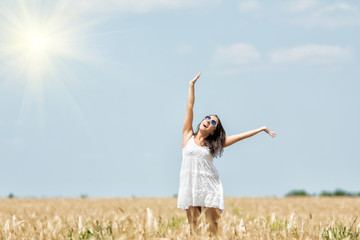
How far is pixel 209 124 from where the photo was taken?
282 inches

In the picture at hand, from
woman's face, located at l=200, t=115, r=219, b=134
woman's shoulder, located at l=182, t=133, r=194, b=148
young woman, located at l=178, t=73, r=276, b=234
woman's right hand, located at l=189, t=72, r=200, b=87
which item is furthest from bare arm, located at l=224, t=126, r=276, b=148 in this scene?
woman's right hand, located at l=189, t=72, r=200, b=87

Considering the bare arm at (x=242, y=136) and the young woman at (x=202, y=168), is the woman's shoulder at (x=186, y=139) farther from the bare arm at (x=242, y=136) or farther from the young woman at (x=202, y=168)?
the bare arm at (x=242, y=136)

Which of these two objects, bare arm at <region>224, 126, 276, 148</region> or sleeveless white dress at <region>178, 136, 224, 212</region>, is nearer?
sleeveless white dress at <region>178, 136, 224, 212</region>

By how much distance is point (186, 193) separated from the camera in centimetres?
702

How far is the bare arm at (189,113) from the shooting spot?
7059mm

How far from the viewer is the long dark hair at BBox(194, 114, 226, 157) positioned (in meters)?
7.11

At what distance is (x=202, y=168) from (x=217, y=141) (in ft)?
1.42

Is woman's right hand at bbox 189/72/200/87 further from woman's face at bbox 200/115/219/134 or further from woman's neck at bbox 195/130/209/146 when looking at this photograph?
woman's neck at bbox 195/130/209/146

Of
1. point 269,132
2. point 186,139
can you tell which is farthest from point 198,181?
point 269,132

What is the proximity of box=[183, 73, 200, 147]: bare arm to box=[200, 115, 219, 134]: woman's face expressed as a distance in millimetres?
176

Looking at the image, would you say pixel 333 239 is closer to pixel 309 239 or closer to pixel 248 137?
pixel 309 239

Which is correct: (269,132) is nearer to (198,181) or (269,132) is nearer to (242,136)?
(242,136)

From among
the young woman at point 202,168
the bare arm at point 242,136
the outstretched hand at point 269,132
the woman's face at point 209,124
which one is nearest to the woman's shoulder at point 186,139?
the young woman at point 202,168

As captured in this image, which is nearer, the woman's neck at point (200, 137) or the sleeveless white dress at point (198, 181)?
the sleeveless white dress at point (198, 181)
